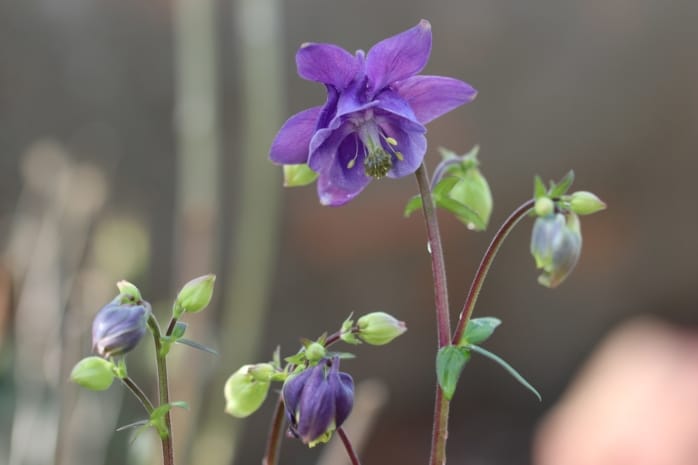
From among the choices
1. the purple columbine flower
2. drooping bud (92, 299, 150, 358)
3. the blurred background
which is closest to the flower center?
the purple columbine flower

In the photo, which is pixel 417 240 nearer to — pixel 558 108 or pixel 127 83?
pixel 558 108

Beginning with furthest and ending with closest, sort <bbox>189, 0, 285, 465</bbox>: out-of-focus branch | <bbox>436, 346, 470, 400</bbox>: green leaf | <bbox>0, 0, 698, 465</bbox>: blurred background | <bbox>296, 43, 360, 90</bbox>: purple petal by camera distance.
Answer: <bbox>0, 0, 698, 465</bbox>: blurred background < <bbox>189, 0, 285, 465</bbox>: out-of-focus branch < <bbox>296, 43, 360, 90</bbox>: purple petal < <bbox>436, 346, 470, 400</bbox>: green leaf

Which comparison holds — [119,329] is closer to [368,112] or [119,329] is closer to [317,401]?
[317,401]

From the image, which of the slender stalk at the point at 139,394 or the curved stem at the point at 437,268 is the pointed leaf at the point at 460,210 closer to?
the curved stem at the point at 437,268

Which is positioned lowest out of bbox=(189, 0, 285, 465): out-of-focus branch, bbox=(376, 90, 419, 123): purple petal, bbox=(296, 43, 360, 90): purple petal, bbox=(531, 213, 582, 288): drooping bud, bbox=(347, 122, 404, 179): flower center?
bbox=(189, 0, 285, 465): out-of-focus branch

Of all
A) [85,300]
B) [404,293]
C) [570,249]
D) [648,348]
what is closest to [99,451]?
[85,300]

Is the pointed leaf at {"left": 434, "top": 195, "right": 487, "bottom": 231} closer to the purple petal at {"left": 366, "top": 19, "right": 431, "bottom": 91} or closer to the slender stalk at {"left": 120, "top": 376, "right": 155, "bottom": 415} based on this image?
the purple petal at {"left": 366, "top": 19, "right": 431, "bottom": 91}

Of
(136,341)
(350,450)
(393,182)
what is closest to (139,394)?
(136,341)
